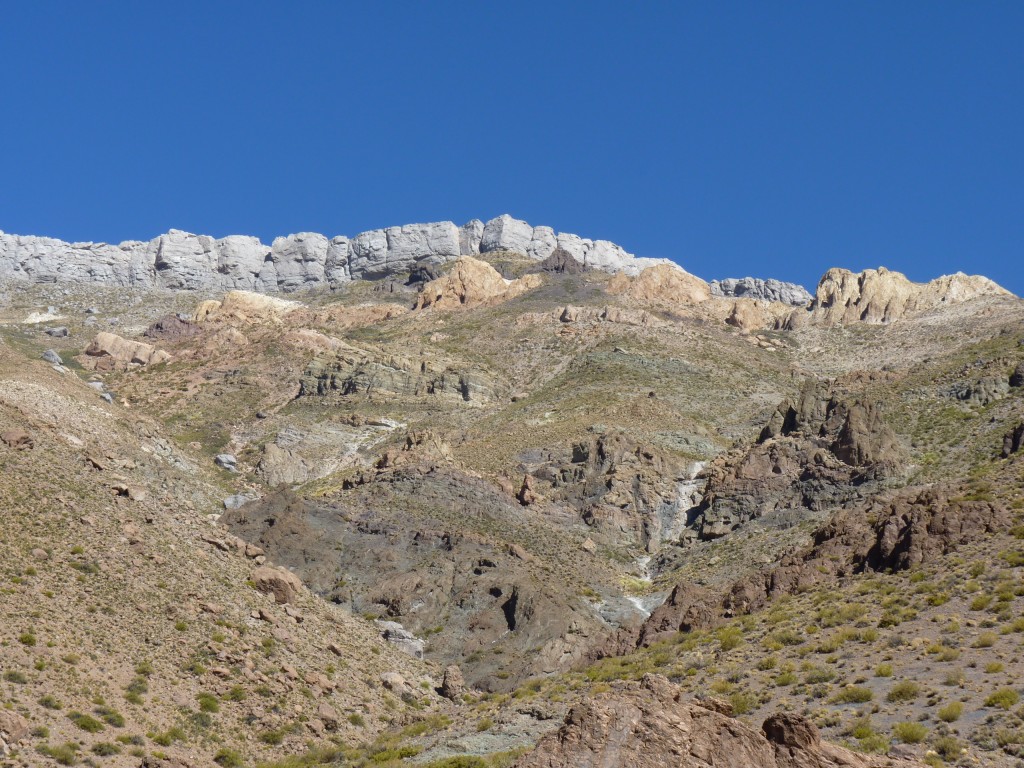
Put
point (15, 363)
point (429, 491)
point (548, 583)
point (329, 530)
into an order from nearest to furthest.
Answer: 1. point (548, 583)
2. point (329, 530)
3. point (429, 491)
4. point (15, 363)

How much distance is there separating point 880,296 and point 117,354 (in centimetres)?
9669

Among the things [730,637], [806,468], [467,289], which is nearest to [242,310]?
[467,289]

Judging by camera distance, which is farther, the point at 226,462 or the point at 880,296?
the point at 880,296

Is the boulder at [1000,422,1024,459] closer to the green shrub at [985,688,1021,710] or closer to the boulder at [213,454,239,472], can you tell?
the green shrub at [985,688,1021,710]

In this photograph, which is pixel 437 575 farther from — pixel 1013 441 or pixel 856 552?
pixel 1013 441

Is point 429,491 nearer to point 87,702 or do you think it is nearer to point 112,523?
point 112,523

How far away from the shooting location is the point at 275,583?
45.7 m

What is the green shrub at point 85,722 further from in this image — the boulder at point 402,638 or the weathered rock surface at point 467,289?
the weathered rock surface at point 467,289

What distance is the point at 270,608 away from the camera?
142 ft

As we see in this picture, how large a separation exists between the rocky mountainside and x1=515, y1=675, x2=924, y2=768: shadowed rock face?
0.20ft

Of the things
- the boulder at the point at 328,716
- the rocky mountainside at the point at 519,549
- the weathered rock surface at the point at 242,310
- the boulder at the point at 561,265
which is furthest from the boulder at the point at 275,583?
the boulder at the point at 561,265

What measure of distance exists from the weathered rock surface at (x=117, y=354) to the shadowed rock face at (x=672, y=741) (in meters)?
110

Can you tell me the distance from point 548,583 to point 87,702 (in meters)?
29.2

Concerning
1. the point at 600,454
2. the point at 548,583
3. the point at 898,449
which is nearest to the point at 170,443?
the point at 600,454
